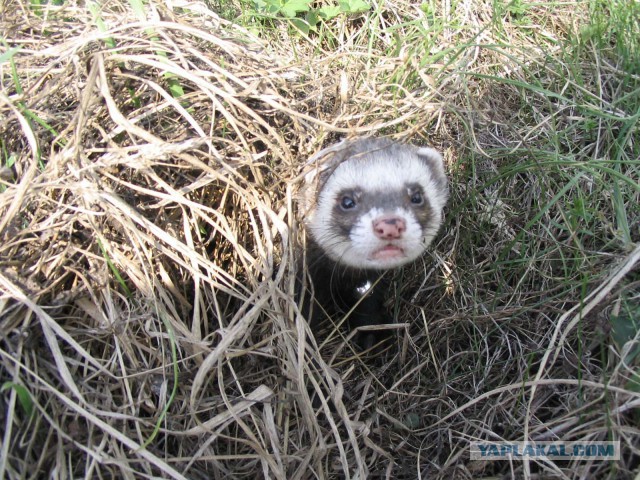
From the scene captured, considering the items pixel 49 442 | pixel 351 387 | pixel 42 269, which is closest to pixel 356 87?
pixel 351 387

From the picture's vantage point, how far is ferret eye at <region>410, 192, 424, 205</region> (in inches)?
Answer: 96.6

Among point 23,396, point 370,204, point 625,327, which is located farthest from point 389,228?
point 23,396

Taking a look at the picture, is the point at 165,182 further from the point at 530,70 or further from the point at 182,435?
the point at 530,70

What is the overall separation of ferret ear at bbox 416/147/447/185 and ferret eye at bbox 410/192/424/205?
185 mm

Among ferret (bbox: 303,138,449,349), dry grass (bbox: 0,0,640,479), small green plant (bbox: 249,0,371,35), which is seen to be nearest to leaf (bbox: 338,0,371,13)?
small green plant (bbox: 249,0,371,35)

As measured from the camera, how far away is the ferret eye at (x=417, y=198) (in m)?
2.45

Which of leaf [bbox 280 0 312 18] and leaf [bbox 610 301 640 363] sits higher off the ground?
leaf [bbox 280 0 312 18]

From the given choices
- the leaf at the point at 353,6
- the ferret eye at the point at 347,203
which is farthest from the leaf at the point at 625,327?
the leaf at the point at 353,6

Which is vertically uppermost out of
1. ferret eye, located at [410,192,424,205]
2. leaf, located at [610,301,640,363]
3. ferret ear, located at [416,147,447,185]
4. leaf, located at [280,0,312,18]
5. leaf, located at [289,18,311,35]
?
leaf, located at [280,0,312,18]

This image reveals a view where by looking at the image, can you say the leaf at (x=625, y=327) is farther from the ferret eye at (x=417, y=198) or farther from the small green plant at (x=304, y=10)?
A: the small green plant at (x=304, y=10)

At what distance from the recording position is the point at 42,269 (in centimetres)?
189

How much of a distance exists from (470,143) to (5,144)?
2095 mm

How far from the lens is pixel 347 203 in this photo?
2395 millimetres

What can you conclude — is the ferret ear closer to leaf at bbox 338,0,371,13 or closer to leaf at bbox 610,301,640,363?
leaf at bbox 610,301,640,363
